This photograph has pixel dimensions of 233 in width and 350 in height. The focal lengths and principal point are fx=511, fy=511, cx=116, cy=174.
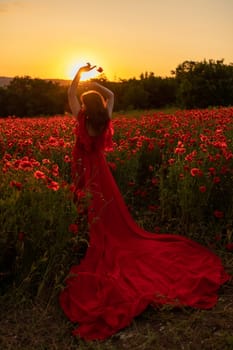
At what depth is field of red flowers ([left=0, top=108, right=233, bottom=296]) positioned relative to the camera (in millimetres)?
4016

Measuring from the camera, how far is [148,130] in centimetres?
842

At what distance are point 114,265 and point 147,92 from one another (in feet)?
112

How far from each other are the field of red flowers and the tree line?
19179mm

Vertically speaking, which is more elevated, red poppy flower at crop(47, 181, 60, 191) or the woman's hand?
the woman's hand

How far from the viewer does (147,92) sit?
3791cm

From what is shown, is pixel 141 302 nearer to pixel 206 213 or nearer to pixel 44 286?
pixel 44 286

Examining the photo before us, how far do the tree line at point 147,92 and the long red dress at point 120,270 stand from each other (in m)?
22.9

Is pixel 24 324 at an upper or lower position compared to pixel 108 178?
lower

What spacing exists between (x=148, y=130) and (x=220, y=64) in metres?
21.5

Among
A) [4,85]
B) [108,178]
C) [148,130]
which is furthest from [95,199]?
[4,85]

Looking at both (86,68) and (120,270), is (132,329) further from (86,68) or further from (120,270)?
(86,68)

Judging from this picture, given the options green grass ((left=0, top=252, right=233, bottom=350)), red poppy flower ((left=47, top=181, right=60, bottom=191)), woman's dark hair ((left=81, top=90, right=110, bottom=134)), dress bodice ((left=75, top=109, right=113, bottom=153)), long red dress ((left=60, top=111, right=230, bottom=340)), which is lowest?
green grass ((left=0, top=252, right=233, bottom=350))

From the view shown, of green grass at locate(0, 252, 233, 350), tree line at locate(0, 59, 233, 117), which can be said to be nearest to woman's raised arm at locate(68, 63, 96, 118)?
green grass at locate(0, 252, 233, 350)

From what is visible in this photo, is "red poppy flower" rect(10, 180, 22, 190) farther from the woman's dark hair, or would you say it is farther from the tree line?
the tree line
